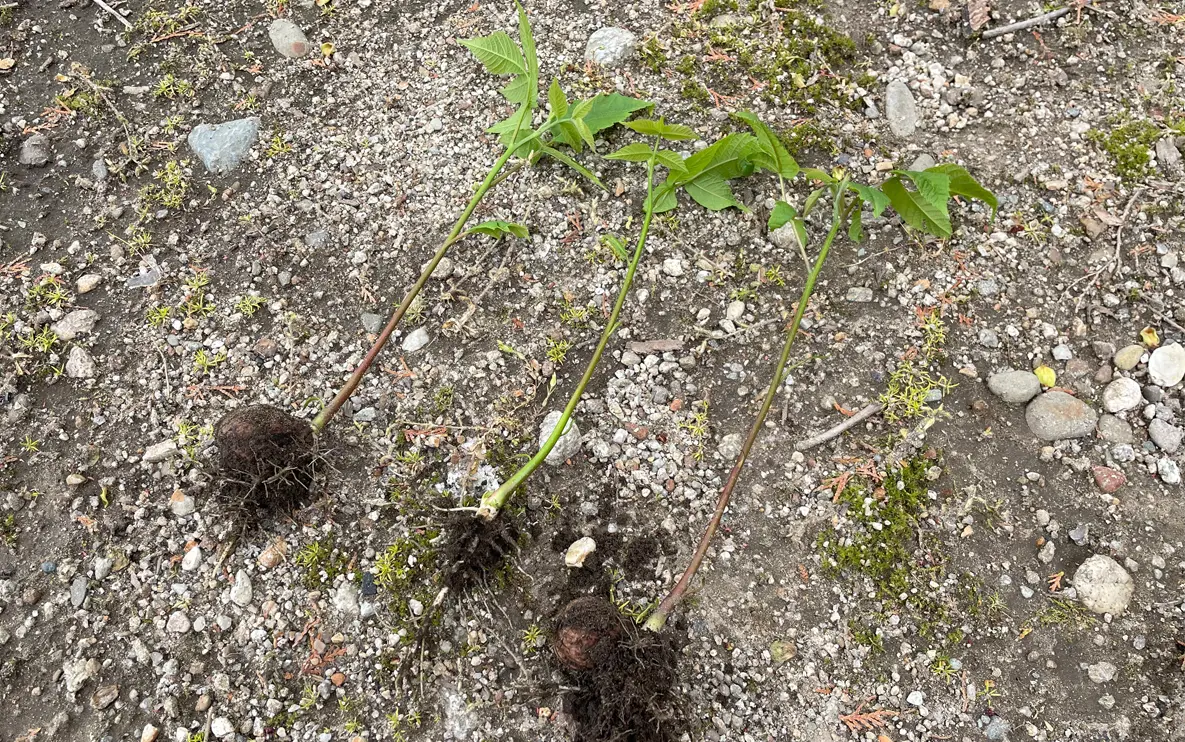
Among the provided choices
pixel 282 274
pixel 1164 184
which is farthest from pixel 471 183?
pixel 1164 184

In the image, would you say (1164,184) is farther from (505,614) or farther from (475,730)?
(475,730)

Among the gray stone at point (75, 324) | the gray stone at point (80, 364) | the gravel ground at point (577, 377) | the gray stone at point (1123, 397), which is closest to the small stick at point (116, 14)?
the gravel ground at point (577, 377)

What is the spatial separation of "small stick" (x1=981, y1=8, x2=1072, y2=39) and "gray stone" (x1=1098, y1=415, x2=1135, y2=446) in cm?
211

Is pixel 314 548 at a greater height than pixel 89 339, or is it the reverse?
pixel 89 339

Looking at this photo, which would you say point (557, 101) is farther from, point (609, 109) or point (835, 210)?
point (835, 210)

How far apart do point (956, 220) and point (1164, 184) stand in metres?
1.01

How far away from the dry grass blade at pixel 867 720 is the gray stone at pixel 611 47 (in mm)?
3313

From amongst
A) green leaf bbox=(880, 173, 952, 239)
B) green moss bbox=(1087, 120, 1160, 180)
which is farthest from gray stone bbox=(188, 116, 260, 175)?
green moss bbox=(1087, 120, 1160, 180)

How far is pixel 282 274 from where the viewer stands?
142 inches

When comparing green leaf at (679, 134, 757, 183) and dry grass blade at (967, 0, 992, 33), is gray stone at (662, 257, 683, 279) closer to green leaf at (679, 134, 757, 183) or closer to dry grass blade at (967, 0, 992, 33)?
green leaf at (679, 134, 757, 183)

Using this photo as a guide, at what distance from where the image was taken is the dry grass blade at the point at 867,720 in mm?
2824

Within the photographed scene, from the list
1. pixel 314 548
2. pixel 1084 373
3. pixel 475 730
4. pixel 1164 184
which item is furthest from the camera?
pixel 1164 184

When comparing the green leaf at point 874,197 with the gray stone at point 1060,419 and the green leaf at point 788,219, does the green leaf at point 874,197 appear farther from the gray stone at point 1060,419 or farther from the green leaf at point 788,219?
the gray stone at point 1060,419

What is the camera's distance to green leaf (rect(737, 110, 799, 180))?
10.2ft
